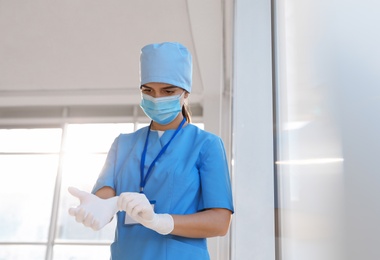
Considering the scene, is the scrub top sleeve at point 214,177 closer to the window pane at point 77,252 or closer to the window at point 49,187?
the window at point 49,187

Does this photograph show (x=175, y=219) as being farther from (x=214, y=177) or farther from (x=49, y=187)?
(x=49, y=187)

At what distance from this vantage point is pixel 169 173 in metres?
1.03

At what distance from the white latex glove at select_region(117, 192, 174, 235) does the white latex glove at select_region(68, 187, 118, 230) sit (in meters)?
0.06

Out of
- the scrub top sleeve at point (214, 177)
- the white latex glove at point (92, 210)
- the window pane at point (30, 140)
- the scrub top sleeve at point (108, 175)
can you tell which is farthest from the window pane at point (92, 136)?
the white latex glove at point (92, 210)

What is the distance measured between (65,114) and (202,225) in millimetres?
5712

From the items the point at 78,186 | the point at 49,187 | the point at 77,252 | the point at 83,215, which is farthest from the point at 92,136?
the point at 83,215

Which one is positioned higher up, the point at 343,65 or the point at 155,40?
the point at 155,40

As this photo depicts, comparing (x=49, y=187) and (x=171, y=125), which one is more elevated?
(x=49, y=187)

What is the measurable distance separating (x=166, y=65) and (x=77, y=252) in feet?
18.1

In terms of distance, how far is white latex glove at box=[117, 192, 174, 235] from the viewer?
83 cm

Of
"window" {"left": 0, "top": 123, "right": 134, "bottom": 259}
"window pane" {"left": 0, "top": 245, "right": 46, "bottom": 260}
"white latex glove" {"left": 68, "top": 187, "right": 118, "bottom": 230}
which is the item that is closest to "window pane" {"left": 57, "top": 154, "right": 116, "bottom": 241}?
"window" {"left": 0, "top": 123, "right": 134, "bottom": 259}

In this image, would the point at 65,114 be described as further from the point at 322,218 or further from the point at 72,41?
the point at 322,218

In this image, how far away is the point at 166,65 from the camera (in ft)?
3.66

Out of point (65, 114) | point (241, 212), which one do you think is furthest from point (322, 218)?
point (65, 114)
